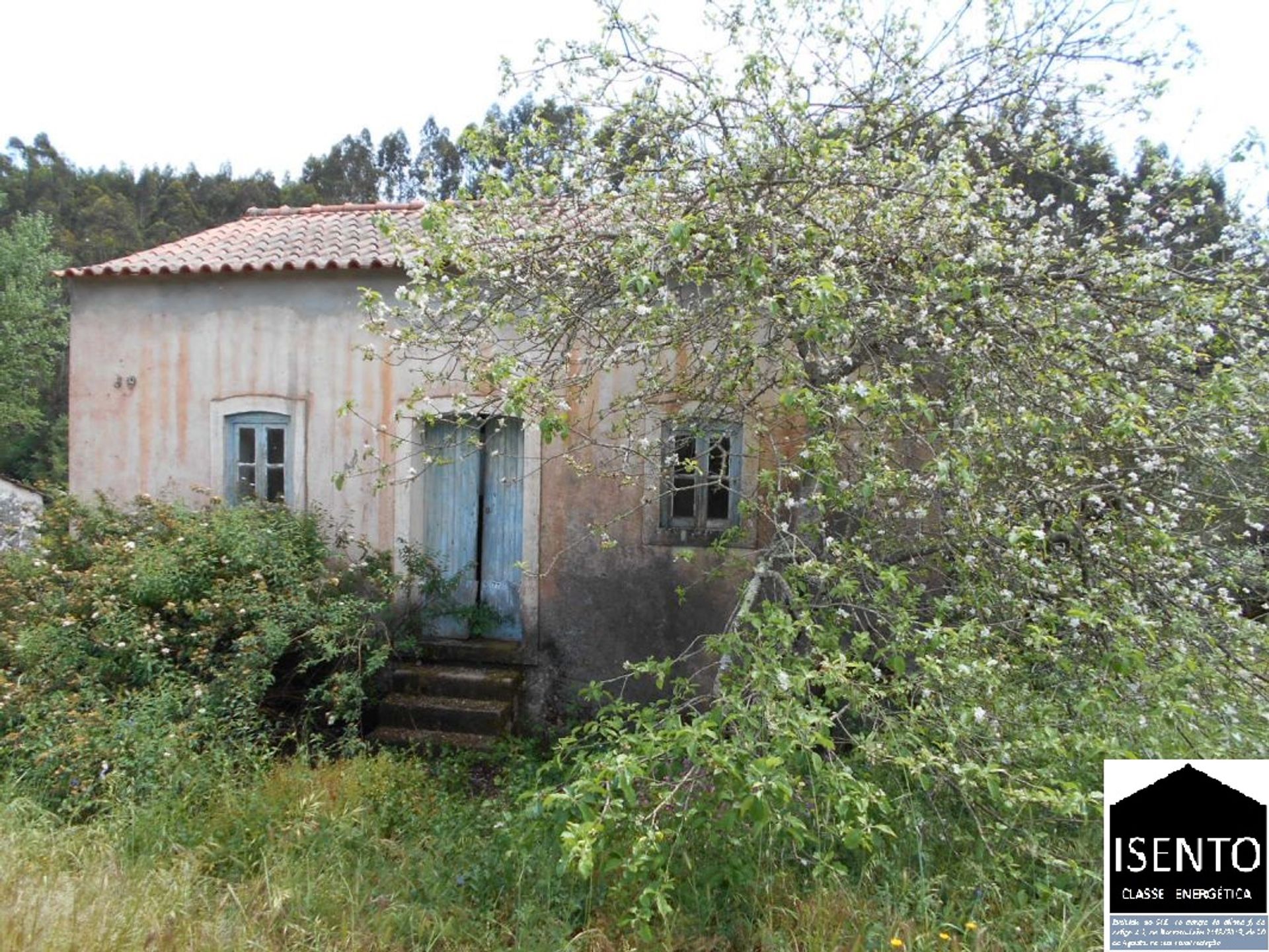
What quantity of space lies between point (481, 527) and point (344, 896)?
425 cm

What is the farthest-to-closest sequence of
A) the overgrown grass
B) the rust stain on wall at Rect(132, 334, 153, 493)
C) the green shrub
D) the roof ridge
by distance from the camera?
the roof ridge
the rust stain on wall at Rect(132, 334, 153, 493)
the green shrub
the overgrown grass

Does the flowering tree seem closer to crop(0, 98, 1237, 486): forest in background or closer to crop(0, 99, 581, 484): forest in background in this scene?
crop(0, 98, 1237, 486): forest in background

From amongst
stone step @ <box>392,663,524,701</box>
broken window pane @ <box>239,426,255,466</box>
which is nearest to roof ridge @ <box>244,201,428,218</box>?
broken window pane @ <box>239,426,255,466</box>

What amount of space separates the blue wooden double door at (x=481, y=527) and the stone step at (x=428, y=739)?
1.04 m

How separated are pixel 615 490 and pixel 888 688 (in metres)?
3.68

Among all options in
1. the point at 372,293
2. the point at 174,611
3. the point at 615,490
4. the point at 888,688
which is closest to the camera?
the point at 888,688

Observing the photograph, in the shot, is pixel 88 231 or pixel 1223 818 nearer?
pixel 1223 818

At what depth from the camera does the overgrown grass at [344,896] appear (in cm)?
302

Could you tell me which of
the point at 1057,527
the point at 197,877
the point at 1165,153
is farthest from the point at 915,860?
the point at 1165,153

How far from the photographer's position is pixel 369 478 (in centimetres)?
727

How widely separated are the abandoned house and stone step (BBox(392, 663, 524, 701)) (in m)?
0.01

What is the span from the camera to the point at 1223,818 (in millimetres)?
3199

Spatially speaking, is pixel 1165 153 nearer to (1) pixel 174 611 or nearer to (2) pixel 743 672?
(2) pixel 743 672

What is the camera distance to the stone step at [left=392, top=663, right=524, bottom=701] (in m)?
6.87
